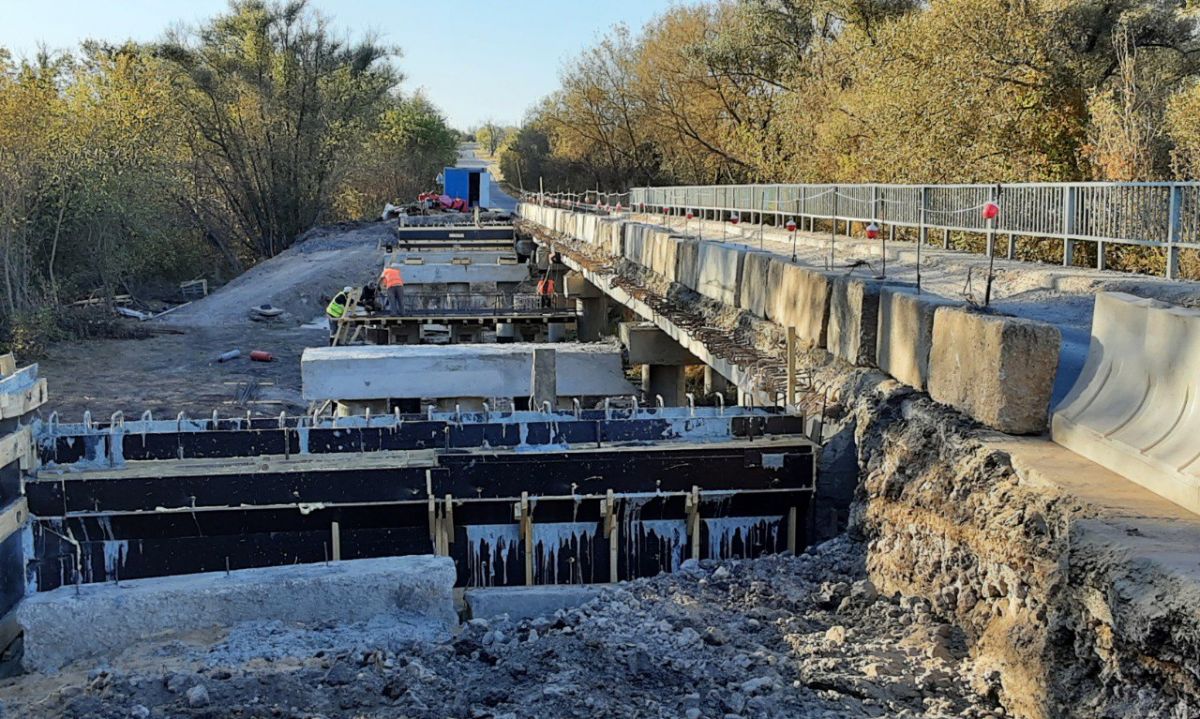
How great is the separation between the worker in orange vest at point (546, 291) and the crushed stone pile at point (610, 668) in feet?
59.7

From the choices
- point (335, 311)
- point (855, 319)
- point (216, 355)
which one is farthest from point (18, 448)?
point (216, 355)

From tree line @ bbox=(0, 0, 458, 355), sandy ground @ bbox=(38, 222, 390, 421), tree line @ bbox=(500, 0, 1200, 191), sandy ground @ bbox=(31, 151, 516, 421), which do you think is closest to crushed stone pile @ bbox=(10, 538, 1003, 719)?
sandy ground @ bbox=(31, 151, 516, 421)

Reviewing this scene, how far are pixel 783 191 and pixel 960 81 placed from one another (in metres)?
4.86

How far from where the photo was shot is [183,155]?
51094mm

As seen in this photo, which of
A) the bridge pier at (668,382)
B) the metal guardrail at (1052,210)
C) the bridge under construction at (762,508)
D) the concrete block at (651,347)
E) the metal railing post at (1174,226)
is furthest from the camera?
the bridge pier at (668,382)

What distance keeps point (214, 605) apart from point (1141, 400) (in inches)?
213

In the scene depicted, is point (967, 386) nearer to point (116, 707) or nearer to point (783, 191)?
point (116, 707)

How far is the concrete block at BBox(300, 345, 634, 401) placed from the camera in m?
14.3

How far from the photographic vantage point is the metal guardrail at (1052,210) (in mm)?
11062

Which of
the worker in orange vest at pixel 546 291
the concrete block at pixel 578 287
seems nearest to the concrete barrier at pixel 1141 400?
the worker in orange vest at pixel 546 291

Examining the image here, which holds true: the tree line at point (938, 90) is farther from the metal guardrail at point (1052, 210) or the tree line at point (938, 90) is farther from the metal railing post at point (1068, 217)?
the metal railing post at point (1068, 217)

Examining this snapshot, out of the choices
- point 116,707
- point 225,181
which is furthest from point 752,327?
point 225,181

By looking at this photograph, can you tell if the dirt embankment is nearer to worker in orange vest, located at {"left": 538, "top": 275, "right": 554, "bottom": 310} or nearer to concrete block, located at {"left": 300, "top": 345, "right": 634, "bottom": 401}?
concrete block, located at {"left": 300, "top": 345, "right": 634, "bottom": 401}

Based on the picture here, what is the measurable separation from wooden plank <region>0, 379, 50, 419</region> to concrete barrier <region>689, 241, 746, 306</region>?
Result: 6.93 metres
